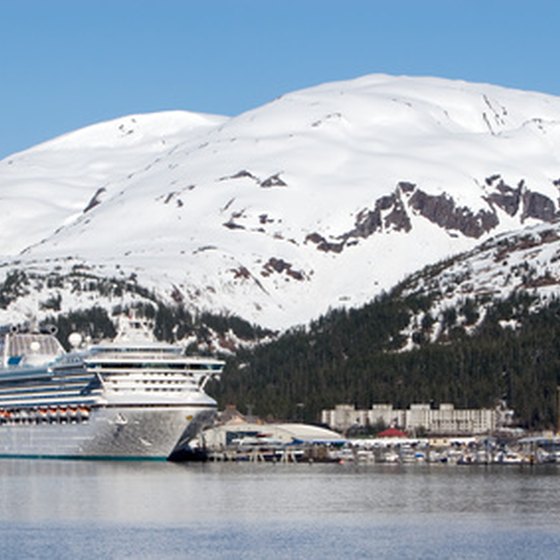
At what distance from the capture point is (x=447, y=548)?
111938 mm

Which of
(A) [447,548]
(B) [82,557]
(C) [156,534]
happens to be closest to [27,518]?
(C) [156,534]

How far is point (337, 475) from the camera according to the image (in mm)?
189750

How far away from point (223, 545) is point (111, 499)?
31537mm

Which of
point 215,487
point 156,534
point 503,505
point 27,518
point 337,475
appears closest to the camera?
point 156,534

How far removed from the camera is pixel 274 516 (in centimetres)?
13150

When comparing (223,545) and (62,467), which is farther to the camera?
(62,467)

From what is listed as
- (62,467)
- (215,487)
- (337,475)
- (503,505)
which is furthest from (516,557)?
(62,467)

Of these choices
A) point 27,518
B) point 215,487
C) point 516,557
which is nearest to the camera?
point 516,557

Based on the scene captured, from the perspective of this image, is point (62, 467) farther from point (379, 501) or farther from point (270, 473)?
point (379, 501)

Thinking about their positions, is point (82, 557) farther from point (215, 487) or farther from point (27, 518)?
point (215, 487)

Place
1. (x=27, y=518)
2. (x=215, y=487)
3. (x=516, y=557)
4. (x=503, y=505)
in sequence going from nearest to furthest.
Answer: (x=516, y=557), (x=27, y=518), (x=503, y=505), (x=215, y=487)

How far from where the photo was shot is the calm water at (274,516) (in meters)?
112

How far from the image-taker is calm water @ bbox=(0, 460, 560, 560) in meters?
112

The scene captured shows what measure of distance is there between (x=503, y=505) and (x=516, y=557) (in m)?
32.1
